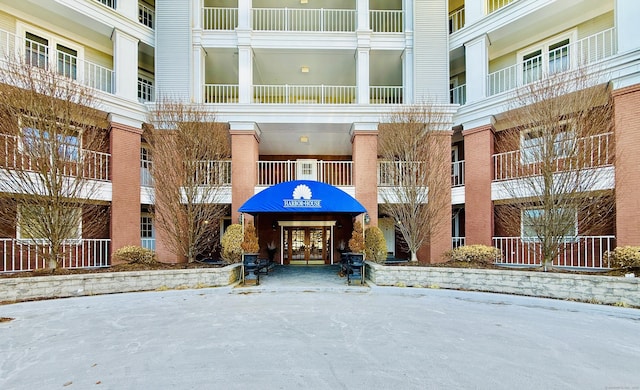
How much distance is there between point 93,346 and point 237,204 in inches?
346

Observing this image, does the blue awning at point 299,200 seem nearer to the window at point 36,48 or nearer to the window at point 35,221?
the window at point 35,221

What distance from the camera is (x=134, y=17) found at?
14.1m

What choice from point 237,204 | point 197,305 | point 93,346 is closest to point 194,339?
point 93,346

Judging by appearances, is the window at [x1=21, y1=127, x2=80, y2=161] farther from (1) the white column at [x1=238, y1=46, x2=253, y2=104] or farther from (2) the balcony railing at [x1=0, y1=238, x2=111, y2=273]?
(1) the white column at [x1=238, y1=46, x2=253, y2=104]

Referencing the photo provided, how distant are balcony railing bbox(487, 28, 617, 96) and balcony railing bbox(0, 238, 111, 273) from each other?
58.1ft

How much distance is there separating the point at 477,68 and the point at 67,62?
18225mm

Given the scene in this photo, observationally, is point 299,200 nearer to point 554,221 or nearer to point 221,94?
point 554,221

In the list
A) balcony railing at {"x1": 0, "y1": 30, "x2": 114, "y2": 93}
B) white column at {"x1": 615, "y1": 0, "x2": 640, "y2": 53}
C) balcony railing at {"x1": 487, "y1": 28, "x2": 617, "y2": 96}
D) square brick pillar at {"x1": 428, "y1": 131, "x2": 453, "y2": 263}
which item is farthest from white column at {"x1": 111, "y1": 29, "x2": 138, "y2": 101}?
white column at {"x1": 615, "y1": 0, "x2": 640, "y2": 53}

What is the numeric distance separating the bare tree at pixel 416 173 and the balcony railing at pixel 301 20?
23.4 feet

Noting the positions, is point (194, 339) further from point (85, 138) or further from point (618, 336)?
point (85, 138)

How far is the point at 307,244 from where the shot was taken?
17.6 m

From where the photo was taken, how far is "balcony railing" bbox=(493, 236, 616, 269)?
1136 cm

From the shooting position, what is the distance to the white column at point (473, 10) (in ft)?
47.1

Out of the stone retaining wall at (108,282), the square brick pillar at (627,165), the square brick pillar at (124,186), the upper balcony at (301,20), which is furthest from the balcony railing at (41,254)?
the square brick pillar at (627,165)
